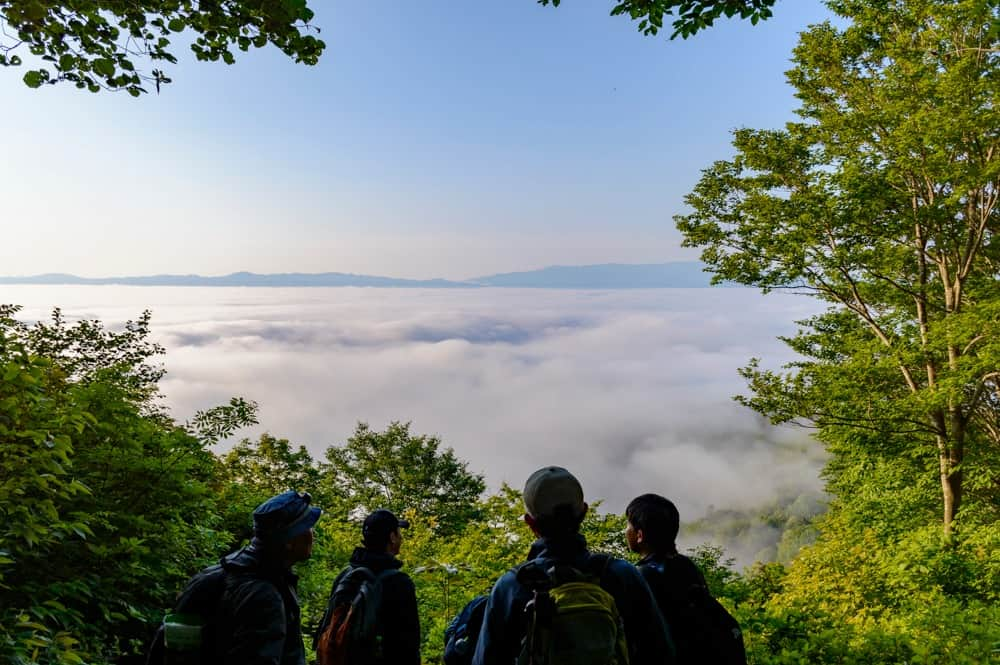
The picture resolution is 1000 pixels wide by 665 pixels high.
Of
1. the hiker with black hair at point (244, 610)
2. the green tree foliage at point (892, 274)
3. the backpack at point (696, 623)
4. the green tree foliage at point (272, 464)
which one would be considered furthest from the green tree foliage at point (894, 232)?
the green tree foliage at point (272, 464)

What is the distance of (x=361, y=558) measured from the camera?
3271mm

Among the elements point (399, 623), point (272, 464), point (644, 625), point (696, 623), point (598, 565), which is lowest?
point (272, 464)

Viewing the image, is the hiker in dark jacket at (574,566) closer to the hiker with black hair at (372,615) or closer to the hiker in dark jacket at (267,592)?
the hiker in dark jacket at (267,592)

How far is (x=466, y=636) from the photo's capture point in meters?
2.41

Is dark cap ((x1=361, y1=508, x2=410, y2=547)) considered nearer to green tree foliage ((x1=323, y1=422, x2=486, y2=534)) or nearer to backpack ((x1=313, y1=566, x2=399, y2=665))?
backpack ((x1=313, y1=566, x2=399, y2=665))

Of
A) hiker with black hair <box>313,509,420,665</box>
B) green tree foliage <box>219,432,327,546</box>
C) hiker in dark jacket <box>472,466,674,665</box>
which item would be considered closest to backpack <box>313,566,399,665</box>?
hiker with black hair <box>313,509,420,665</box>

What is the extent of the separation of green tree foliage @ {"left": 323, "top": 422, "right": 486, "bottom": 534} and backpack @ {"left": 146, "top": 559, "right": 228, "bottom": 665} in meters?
44.8

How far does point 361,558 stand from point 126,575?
3.32 metres

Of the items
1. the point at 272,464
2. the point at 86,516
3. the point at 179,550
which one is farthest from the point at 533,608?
the point at 272,464

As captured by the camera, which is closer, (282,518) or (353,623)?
(282,518)

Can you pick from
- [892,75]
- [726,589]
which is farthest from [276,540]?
[892,75]

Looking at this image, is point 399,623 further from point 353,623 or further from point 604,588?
point 604,588

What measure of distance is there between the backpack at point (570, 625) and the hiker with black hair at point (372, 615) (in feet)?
4.21

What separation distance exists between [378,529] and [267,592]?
113cm
